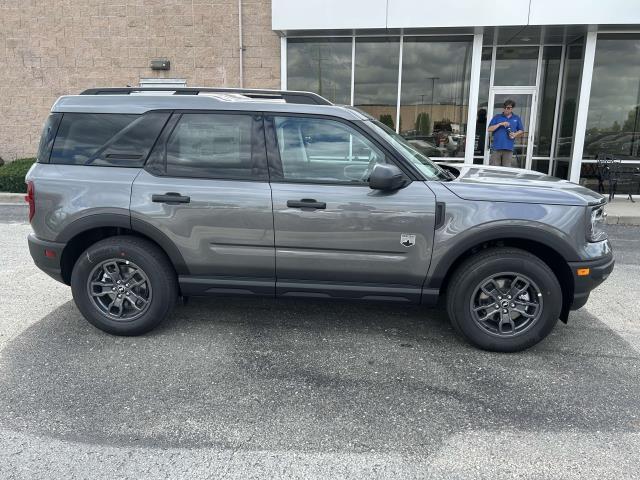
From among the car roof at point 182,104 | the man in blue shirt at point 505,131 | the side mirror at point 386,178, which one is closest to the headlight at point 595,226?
the side mirror at point 386,178

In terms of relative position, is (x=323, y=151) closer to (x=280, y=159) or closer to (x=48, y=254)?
(x=280, y=159)

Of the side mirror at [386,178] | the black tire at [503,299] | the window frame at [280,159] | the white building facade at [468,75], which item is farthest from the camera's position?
the white building facade at [468,75]

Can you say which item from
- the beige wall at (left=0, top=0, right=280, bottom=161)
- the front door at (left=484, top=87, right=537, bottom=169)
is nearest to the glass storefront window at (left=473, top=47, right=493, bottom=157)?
the front door at (left=484, top=87, right=537, bottom=169)

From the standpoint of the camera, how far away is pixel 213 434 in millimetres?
2748

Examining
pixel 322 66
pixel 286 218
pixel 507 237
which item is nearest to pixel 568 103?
pixel 322 66

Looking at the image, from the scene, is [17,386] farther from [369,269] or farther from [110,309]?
[369,269]

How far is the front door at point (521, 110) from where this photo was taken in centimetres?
1209

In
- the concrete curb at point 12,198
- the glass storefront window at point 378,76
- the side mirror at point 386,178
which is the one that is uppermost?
the glass storefront window at point 378,76

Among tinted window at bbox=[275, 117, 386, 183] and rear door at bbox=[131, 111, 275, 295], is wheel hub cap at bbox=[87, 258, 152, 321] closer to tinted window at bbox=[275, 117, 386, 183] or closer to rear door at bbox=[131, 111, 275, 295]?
rear door at bbox=[131, 111, 275, 295]

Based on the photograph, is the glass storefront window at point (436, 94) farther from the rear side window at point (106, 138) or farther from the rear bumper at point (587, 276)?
the rear side window at point (106, 138)

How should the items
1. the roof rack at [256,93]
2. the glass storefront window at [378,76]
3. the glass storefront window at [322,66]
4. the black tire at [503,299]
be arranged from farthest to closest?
the glass storefront window at [322,66] < the glass storefront window at [378,76] < the roof rack at [256,93] < the black tire at [503,299]

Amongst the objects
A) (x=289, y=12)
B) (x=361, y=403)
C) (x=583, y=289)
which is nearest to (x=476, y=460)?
(x=361, y=403)

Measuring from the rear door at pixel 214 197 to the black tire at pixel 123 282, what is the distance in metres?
0.17

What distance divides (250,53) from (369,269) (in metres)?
9.55
